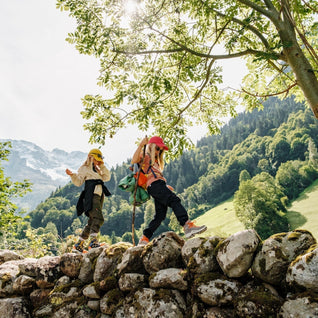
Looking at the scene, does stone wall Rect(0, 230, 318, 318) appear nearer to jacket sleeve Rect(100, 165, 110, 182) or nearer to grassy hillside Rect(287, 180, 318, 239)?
jacket sleeve Rect(100, 165, 110, 182)

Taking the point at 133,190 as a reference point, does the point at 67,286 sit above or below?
below

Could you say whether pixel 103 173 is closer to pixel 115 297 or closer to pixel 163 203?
pixel 163 203

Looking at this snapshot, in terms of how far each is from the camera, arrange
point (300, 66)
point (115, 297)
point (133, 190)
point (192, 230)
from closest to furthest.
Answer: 1. point (115, 297)
2. point (192, 230)
3. point (133, 190)
4. point (300, 66)

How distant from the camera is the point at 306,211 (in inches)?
2773

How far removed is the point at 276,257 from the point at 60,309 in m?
3.16

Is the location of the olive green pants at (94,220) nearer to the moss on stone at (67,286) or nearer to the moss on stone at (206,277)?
the moss on stone at (67,286)

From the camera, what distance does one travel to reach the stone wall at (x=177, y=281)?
2.10 metres

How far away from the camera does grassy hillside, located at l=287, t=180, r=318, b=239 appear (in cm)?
6163

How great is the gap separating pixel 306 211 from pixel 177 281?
82340 millimetres

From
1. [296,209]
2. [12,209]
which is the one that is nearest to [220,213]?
[296,209]

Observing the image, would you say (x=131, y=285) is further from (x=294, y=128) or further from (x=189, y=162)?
(x=189, y=162)

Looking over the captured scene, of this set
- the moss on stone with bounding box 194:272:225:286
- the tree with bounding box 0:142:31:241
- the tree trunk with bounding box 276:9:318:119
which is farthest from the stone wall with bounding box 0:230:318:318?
the tree trunk with bounding box 276:9:318:119

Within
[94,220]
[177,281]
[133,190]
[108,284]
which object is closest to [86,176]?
[94,220]

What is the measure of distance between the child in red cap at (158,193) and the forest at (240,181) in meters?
56.5
